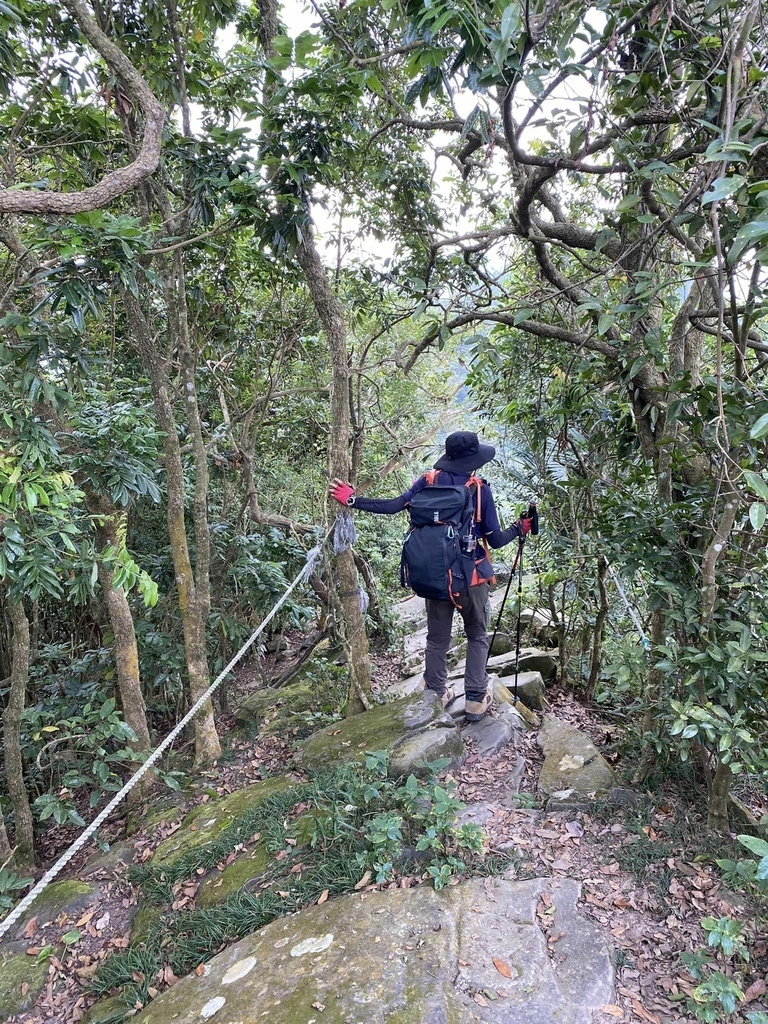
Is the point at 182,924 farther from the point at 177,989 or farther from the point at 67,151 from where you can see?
the point at 67,151

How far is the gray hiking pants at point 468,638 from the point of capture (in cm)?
421

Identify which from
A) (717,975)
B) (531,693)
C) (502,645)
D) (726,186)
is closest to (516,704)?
(531,693)

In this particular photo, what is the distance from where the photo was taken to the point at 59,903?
375 cm

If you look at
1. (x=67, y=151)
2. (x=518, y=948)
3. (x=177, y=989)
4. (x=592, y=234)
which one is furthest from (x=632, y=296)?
(x=67, y=151)

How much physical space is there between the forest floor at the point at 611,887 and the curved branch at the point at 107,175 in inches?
145

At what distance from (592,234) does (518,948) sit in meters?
4.23

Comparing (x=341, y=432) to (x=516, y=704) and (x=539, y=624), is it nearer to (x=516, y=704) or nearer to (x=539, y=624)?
(x=516, y=704)

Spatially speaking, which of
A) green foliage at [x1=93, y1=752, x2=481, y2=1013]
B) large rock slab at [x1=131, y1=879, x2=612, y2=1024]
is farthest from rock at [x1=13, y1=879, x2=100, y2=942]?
large rock slab at [x1=131, y1=879, x2=612, y2=1024]

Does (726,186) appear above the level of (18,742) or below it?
above

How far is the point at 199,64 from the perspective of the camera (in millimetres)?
4621

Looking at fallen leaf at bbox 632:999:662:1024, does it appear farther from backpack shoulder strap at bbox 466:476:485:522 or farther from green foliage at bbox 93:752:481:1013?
backpack shoulder strap at bbox 466:476:485:522

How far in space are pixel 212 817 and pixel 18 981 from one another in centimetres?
133

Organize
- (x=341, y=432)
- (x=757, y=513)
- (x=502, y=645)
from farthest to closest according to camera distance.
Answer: (x=502, y=645) → (x=341, y=432) → (x=757, y=513)

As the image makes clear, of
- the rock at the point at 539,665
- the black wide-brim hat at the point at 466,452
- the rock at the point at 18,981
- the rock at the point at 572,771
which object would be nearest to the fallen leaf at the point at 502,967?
the rock at the point at 572,771
